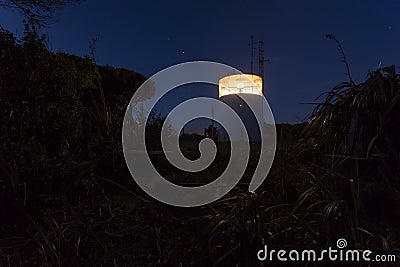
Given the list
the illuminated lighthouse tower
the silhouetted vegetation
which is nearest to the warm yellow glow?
the illuminated lighthouse tower

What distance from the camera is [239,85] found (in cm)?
481

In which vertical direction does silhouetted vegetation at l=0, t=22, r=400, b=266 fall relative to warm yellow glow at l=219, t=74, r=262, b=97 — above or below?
below

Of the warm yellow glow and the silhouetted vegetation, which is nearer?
the silhouetted vegetation

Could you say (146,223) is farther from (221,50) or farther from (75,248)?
(221,50)

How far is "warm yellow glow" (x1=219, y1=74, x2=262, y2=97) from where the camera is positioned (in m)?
4.76

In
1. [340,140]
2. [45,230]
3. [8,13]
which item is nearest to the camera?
[45,230]

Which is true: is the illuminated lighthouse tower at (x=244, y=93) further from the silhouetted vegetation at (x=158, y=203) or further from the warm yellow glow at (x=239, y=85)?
the silhouetted vegetation at (x=158, y=203)

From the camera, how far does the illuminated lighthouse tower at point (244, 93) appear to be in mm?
4762

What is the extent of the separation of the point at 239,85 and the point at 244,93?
0.58 ft

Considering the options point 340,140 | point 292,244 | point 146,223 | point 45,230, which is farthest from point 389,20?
point 45,230

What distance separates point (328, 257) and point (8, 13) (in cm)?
340

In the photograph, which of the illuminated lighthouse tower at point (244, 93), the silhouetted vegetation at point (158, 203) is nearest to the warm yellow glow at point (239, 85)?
the illuminated lighthouse tower at point (244, 93)

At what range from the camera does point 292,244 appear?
1.17 metres

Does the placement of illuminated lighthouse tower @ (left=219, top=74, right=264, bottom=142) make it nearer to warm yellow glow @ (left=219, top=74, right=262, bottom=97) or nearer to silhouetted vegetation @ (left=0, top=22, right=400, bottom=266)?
warm yellow glow @ (left=219, top=74, right=262, bottom=97)
